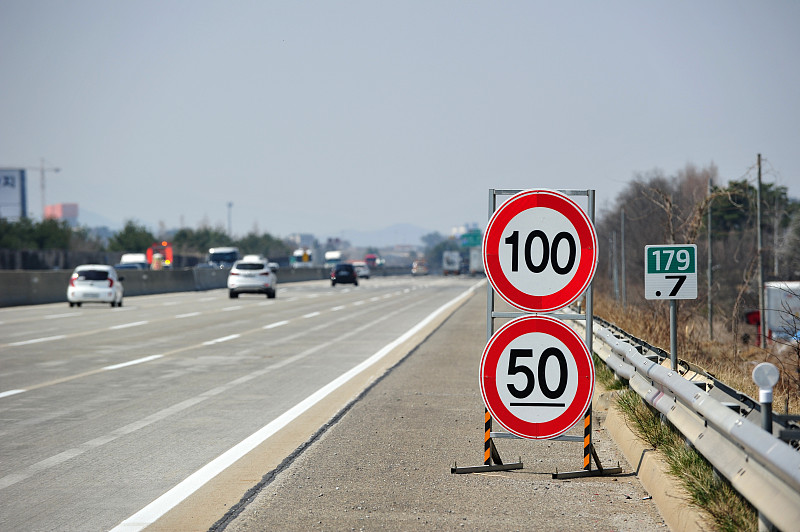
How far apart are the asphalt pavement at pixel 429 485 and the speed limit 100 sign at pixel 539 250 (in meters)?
1.31

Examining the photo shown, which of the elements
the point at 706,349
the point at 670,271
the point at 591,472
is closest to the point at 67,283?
the point at 706,349

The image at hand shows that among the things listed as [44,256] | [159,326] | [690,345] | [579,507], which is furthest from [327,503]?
[44,256]

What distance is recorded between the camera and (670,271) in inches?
318

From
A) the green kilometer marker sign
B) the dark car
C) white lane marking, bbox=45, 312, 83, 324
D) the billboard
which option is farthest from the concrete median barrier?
the billboard

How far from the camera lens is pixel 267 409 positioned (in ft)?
33.2

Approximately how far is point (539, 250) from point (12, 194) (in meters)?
101

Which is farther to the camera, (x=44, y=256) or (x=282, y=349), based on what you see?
(x=44, y=256)

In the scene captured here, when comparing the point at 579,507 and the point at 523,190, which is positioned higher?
the point at 523,190

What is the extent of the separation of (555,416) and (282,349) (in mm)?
11238

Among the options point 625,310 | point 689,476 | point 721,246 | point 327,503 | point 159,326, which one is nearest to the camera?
point 689,476

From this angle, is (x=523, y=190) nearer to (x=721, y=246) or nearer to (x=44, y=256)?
(x=721, y=246)

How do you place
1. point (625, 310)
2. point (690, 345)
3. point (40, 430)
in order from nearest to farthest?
point (40, 430), point (690, 345), point (625, 310)

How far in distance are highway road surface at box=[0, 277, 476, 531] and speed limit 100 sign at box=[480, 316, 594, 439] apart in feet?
6.25

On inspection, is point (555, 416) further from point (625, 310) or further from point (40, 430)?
point (625, 310)
